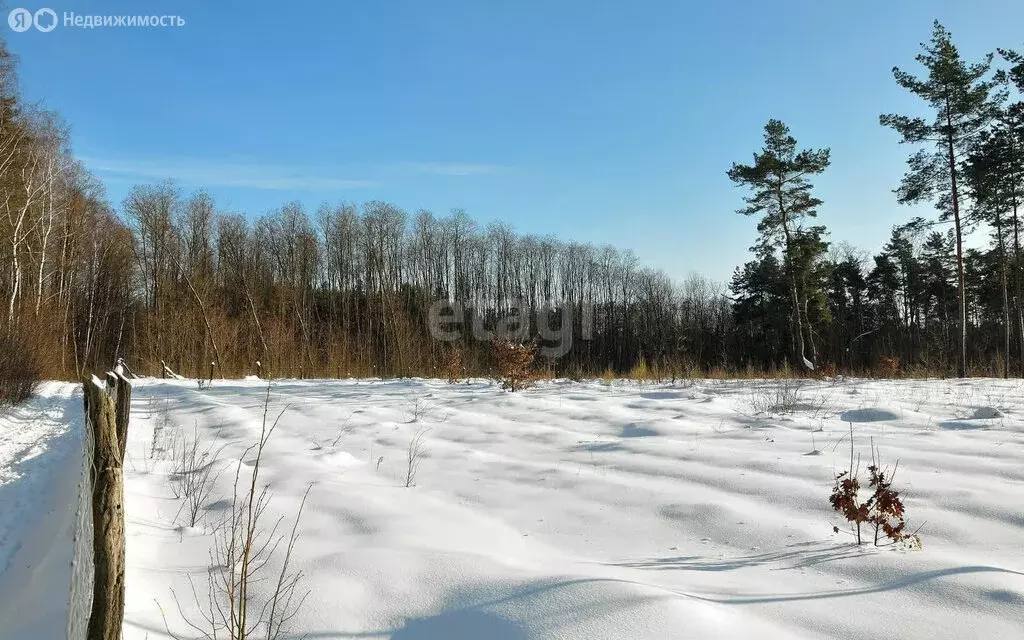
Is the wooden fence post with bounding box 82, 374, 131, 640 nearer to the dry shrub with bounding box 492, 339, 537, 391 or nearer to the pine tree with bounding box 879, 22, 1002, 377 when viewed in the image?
the dry shrub with bounding box 492, 339, 537, 391

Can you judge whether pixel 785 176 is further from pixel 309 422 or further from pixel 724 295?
pixel 724 295

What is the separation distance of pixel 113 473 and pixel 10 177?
17511 mm

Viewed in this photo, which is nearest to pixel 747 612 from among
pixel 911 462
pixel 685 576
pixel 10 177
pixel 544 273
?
pixel 685 576

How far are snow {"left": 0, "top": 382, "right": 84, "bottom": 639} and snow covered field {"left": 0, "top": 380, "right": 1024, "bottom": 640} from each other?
11 cm

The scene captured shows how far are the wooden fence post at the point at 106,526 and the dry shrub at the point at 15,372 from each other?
877cm

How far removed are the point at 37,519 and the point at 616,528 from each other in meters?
4.05

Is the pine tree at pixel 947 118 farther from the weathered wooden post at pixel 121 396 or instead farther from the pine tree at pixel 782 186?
the weathered wooden post at pixel 121 396

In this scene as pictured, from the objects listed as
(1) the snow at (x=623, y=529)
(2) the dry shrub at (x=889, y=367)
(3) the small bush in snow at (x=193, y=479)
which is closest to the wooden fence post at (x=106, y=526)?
(1) the snow at (x=623, y=529)

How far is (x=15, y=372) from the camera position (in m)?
9.07

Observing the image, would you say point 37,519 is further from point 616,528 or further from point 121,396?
point 616,528

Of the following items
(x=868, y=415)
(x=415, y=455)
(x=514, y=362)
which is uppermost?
(x=514, y=362)

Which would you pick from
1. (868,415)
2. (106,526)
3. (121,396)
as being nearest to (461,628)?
(106,526)

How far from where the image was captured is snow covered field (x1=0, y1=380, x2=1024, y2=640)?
1.98 metres

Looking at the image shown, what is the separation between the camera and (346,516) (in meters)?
3.35
